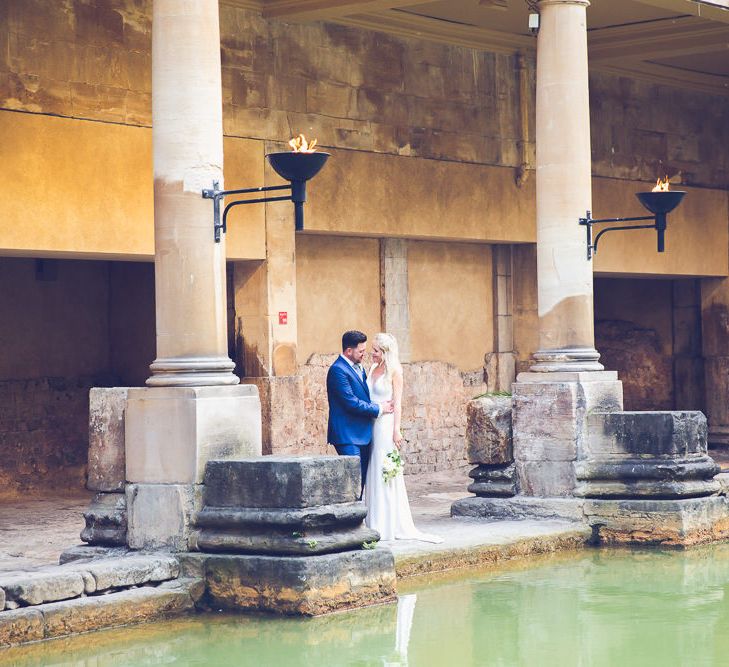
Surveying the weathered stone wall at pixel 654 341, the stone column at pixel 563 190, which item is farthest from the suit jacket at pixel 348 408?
the weathered stone wall at pixel 654 341

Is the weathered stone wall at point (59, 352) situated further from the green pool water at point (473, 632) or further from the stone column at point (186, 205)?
the green pool water at point (473, 632)

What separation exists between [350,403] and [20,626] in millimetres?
2987

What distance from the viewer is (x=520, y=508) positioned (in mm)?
10820

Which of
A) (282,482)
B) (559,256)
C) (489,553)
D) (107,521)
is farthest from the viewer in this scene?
(559,256)

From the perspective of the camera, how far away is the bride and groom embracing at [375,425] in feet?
30.6

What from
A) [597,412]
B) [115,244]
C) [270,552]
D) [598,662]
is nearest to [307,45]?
[115,244]

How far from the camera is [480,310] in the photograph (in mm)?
15648

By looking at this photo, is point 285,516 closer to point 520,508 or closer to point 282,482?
point 282,482

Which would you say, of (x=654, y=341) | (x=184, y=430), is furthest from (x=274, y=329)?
(x=654, y=341)

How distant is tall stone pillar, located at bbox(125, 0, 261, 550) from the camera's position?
815 cm

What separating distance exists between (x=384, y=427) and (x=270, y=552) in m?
2.00

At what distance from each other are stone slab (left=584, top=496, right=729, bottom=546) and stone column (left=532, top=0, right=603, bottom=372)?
1179 millimetres

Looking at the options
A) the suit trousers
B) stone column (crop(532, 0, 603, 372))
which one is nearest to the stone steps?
the suit trousers

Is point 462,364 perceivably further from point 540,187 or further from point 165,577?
point 165,577
